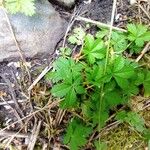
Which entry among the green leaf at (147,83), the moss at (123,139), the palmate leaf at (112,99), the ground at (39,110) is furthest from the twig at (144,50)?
the moss at (123,139)

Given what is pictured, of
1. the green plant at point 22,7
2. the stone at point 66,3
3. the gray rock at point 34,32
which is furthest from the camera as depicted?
the stone at point 66,3

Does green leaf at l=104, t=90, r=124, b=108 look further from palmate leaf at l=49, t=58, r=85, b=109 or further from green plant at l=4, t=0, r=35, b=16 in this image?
green plant at l=4, t=0, r=35, b=16

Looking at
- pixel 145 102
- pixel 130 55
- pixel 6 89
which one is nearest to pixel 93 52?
pixel 130 55

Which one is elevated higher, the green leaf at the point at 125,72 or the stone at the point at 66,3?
the stone at the point at 66,3

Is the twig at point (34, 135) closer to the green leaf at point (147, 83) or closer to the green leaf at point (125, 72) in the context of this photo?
the green leaf at point (125, 72)

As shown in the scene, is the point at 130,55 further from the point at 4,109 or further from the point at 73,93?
the point at 4,109

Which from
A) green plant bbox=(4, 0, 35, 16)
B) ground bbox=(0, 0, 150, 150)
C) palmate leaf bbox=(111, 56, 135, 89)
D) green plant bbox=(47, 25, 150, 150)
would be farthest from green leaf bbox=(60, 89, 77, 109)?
green plant bbox=(4, 0, 35, 16)
